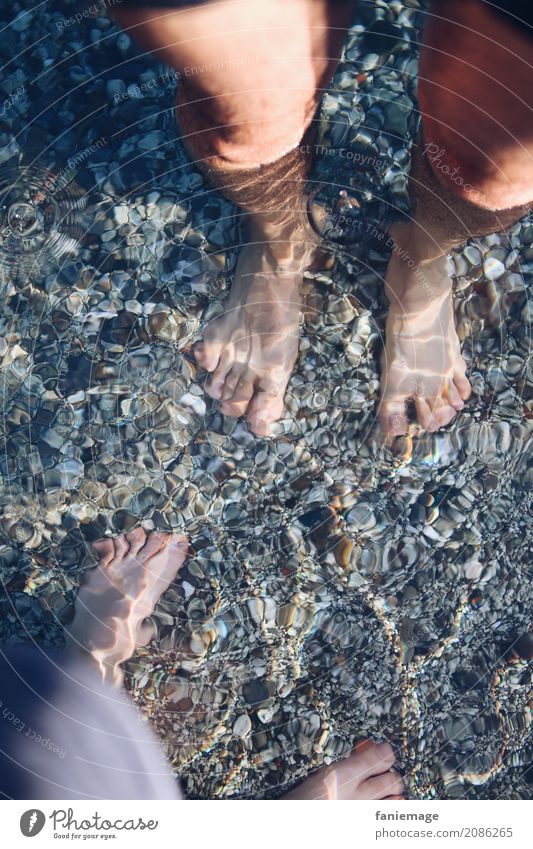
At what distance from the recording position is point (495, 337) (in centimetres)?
121

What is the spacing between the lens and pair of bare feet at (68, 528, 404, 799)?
3.78ft

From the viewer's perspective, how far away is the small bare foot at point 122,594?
1180mm

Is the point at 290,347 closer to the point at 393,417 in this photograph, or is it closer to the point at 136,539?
the point at 393,417

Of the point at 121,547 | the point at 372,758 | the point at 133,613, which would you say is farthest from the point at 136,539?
the point at 372,758

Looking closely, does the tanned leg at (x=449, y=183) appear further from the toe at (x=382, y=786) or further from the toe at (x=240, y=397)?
the toe at (x=382, y=786)

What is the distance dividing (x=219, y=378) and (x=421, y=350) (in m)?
0.38

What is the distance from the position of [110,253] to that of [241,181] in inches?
11.5

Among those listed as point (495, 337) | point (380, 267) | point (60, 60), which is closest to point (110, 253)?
point (60, 60)

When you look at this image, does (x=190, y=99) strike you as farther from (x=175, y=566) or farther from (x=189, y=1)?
(x=175, y=566)

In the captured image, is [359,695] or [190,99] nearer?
[190,99]

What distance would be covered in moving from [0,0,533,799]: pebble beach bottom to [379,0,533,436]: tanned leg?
4 centimetres

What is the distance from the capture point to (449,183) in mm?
1035

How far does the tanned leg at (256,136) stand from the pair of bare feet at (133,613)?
0.31m

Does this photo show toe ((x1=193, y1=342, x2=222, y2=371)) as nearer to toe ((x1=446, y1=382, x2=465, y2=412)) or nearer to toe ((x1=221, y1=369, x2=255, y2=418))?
toe ((x1=221, y1=369, x2=255, y2=418))
